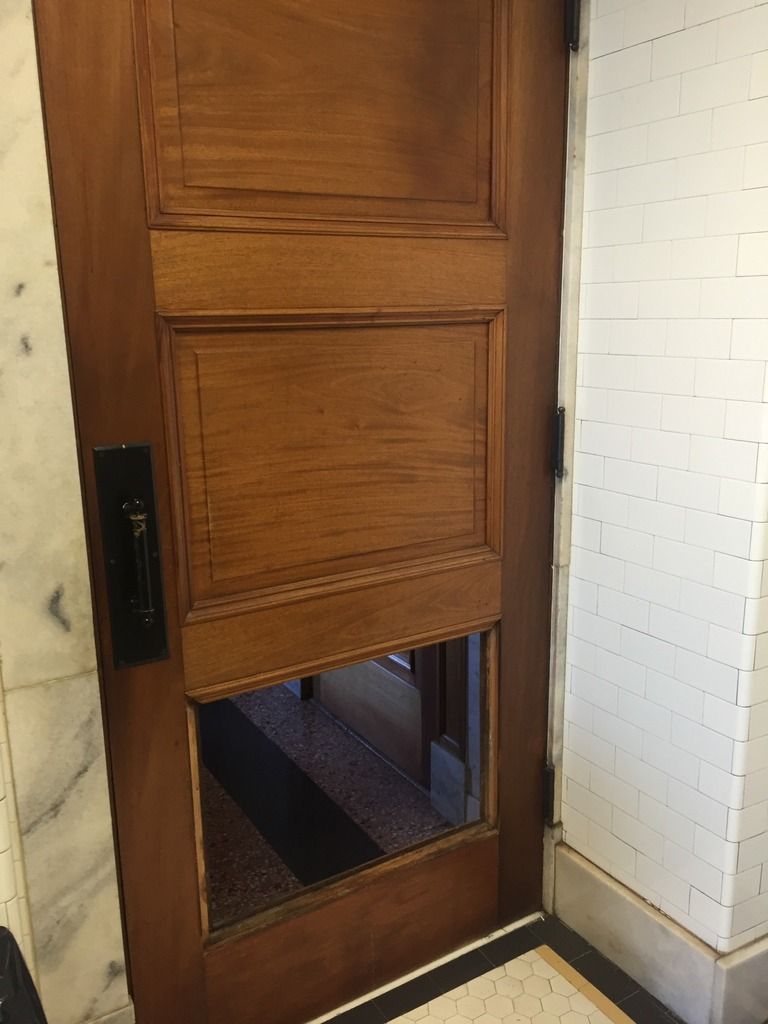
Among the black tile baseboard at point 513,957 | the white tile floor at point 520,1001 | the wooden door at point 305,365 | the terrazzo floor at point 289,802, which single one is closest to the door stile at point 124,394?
the wooden door at point 305,365

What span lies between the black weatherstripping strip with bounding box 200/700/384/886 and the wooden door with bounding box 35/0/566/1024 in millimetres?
270

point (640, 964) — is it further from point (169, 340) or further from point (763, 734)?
point (169, 340)

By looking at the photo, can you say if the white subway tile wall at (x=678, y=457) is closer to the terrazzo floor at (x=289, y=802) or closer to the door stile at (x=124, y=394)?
the terrazzo floor at (x=289, y=802)

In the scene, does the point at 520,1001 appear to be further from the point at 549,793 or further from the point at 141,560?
the point at 141,560

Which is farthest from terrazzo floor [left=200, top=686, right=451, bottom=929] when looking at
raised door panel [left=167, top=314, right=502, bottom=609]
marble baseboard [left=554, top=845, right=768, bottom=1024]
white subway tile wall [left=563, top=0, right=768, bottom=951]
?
raised door panel [left=167, top=314, right=502, bottom=609]

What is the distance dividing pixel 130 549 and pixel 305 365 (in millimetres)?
410

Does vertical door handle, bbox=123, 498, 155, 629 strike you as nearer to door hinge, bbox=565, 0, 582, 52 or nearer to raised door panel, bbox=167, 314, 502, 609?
raised door panel, bbox=167, 314, 502, 609

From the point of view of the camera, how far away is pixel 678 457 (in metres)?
1.53

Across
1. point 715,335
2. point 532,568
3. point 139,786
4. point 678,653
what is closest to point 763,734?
A: point 678,653

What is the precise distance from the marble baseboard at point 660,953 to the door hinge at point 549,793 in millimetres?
72

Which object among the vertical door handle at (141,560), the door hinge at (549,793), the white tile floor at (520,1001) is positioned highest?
the vertical door handle at (141,560)

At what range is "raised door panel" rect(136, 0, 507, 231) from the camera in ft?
4.03

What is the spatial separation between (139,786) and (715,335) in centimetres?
121

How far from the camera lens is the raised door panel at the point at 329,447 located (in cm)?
135
